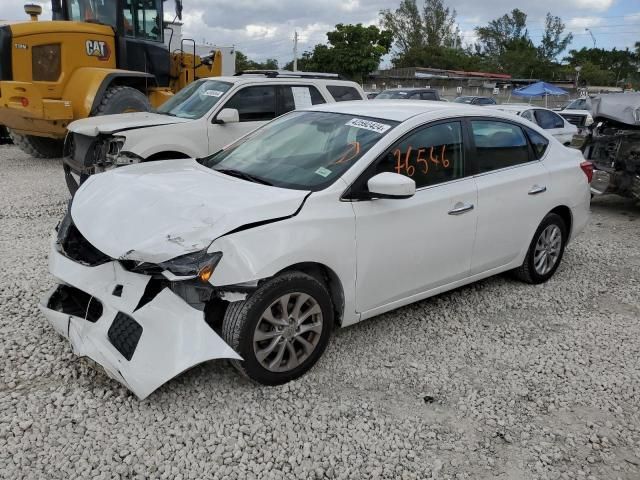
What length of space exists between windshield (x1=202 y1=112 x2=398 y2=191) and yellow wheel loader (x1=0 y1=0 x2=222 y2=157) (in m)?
5.65

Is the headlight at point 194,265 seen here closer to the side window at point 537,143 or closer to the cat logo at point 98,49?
the side window at point 537,143

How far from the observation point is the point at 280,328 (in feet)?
10.8

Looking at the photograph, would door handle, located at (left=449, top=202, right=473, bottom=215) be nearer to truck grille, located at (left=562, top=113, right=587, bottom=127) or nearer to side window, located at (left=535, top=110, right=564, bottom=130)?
side window, located at (left=535, top=110, right=564, bottom=130)

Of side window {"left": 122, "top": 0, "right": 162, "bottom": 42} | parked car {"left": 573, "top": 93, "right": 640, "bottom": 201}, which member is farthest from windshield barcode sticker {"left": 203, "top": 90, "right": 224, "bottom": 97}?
parked car {"left": 573, "top": 93, "right": 640, "bottom": 201}

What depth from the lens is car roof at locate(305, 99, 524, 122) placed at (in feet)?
13.5

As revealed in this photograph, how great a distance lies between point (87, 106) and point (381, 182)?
7.08 metres

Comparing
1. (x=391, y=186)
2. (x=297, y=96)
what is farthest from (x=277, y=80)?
(x=391, y=186)

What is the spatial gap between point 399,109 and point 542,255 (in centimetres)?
203

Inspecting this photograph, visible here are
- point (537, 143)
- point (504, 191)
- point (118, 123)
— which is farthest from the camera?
point (118, 123)

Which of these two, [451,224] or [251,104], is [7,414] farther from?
[251,104]

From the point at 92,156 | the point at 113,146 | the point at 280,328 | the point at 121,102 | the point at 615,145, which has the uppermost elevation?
the point at 121,102

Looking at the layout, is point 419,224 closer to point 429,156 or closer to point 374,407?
point 429,156

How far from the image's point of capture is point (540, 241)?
16.6 feet

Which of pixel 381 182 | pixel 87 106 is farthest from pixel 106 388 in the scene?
pixel 87 106
